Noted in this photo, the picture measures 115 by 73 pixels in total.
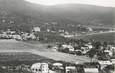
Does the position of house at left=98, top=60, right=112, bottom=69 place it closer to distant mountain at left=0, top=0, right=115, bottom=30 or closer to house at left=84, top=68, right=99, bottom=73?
house at left=84, top=68, right=99, bottom=73

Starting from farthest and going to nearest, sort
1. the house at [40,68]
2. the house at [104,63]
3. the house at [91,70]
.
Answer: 1. the house at [104,63]
2. the house at [91,70]
3. the house at [40,68]

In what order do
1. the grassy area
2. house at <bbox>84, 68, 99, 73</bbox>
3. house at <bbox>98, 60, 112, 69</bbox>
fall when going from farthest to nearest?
the grassy area → house at <bbox>98, 60, 112, 69</bbox> → house at <bbox>84, 68, 99, 73</bbox>

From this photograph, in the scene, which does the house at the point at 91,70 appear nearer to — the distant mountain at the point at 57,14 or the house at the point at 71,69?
the house at the point at 71,69

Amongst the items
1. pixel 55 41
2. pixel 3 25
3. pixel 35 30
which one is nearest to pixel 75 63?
pixel 55 41

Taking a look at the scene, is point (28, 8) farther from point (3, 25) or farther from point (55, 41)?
point (55, 41)

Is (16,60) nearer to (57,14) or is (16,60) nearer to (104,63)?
(104,63)

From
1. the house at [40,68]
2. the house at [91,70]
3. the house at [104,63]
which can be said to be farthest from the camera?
the house at [104,63]

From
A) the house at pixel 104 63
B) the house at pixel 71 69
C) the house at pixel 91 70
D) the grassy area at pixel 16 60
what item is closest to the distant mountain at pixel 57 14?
the grassy area at pixel 16 60

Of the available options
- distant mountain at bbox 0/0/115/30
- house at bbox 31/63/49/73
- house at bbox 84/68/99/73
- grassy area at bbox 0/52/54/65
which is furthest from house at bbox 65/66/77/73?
distant mountain at bbox 0/0/115/30

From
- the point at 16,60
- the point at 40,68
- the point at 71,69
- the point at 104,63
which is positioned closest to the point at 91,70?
the point at 71,69
